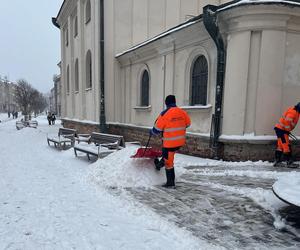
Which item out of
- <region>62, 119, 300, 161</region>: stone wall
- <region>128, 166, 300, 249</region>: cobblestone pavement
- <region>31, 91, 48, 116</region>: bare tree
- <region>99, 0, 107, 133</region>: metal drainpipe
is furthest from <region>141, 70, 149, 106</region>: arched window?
<region>31, 91, 48, 116</region>: bare tree

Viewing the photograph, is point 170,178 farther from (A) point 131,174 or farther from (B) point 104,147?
(B) point 104,147

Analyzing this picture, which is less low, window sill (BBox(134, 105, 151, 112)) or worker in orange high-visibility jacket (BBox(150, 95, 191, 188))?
window sill (BBox(134, 105, 151, 112))

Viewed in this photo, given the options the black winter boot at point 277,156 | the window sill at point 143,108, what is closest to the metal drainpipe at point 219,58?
the black winter boot at point 277,156

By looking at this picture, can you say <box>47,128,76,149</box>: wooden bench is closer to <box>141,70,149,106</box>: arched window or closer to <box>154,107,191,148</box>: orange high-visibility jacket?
<box>141,70,149,106</box>: arched window

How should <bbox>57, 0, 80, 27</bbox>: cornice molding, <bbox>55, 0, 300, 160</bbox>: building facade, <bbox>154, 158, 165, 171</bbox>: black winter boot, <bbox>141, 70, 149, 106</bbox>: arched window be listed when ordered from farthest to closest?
1. <bbox>57, 0, 80, 27</bbox>: cornice molding
2. <bbox>141, 70, 149, 106</bbox>: arched window
3. <bbox>55, 0, 300, 160</bbox>: building facade
4. <bbox>154, 158, 165, 171</bbox>: black winter boot

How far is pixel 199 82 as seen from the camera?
910 centimetres

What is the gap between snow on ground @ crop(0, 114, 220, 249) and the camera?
3184mm

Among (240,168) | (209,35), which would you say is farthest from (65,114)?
(240,168)

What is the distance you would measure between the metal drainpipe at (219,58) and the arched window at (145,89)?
491 centimetres

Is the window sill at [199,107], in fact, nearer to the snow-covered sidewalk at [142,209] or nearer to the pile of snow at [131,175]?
the snow-covered sidewalk at [142,209]

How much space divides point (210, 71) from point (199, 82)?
80 cm

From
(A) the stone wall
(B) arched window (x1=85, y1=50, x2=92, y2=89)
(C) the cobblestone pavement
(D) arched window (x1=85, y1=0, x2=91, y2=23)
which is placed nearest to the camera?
(C) the cobblestone pavement

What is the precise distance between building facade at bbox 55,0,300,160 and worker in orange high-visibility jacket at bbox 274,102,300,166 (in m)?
0.39

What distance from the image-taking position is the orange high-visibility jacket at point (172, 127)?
5.15m
